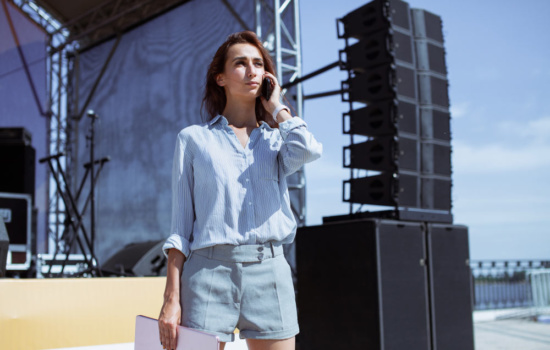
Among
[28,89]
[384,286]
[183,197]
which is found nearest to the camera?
[183,197]

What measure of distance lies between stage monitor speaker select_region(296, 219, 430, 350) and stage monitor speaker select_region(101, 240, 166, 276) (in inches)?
83.6

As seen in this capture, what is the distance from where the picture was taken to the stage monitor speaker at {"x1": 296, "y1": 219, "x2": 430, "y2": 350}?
255 cm

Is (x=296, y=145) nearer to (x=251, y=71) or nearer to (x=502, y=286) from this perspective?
(x=251, y=71)

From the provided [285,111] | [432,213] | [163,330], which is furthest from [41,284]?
[432,213]

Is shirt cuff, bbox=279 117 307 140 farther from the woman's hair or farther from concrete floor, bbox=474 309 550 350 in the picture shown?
concrete floor, bbox=474 309 550 350

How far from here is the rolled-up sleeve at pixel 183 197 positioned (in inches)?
42.3

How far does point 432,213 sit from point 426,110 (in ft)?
2.26

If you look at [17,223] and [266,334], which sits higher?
[17,223]

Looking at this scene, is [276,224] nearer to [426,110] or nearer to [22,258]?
[426,110]

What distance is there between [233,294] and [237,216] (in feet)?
0.50

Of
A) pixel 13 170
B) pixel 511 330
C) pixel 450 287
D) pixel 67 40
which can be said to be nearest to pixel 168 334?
pixel 450 287

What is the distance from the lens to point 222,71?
1213 millimetres

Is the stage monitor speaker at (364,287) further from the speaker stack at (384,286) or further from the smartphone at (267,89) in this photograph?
the smartphone at (267,89)

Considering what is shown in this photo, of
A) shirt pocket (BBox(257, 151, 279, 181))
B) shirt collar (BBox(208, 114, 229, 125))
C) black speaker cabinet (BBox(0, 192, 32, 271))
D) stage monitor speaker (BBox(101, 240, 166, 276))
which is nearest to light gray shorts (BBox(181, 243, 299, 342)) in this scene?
shirt pocket (BBox(257, 151, 279, 181))
